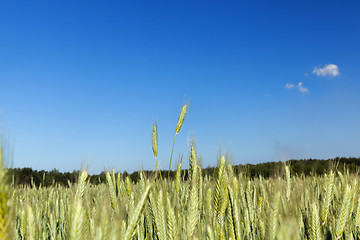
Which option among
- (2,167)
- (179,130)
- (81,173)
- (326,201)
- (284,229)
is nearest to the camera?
(284,229)

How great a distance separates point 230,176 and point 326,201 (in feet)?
2.04

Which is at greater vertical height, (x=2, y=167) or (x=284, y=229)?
(x=2, y=167)

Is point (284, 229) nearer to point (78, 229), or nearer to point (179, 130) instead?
point (78, 229)

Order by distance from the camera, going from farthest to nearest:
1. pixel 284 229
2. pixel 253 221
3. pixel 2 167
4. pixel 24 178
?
1. pixel 24 178
2. pixel 253 221
3. pixel 2 167
4. pixel 284 229

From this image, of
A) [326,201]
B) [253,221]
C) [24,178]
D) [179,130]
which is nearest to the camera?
[326,201]

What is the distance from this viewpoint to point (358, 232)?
183cm

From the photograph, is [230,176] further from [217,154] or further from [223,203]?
[223,203]

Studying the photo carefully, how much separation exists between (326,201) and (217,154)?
730 millimetres

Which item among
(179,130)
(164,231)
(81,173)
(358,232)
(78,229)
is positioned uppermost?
(179,130)

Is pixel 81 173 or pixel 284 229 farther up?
pixel 81 173

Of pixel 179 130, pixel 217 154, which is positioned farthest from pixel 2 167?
pixel 179 130

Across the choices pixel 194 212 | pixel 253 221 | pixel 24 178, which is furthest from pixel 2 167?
pixel 24 178

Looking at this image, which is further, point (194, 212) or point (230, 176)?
point (230, 176)

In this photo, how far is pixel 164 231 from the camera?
1.22 m
